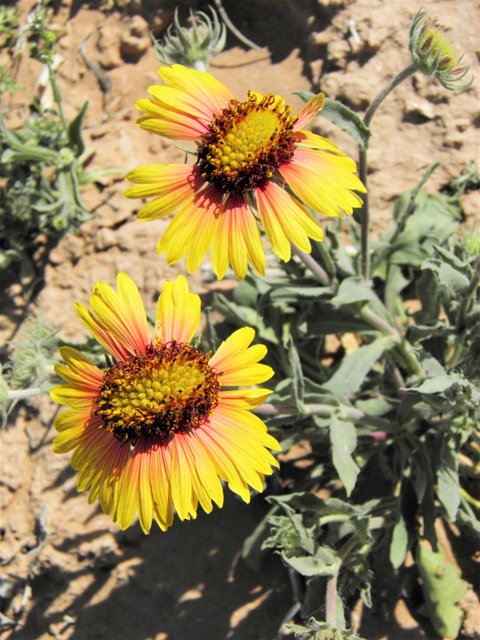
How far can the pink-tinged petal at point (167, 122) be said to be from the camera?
2049mm

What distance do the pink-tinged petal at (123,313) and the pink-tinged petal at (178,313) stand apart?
0.09 metres

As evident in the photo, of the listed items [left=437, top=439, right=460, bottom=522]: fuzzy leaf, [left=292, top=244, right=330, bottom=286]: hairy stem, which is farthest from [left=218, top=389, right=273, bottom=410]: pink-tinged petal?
[left=437, top=439, right=460, bottom=522]: fuzzy leaf

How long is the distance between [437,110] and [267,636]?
3.59 metres

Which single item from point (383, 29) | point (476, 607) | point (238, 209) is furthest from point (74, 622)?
point (383, 29)

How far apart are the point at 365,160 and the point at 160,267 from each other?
6.02 feet

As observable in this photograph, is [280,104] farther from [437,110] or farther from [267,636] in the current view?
[267,636]

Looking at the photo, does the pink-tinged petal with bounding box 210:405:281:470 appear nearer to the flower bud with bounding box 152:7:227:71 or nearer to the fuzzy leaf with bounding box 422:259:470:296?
the fuzzy leaf with bounding box 422:259:470:296

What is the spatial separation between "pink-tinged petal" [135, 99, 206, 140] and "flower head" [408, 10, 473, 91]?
879 millimetres

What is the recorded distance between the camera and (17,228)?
13.6ft

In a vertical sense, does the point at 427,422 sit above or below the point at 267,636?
above

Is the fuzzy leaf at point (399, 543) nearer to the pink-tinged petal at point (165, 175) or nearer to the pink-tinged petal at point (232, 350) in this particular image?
the pink-tinged petal at point (232, 350)

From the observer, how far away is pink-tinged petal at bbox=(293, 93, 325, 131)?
204 cm

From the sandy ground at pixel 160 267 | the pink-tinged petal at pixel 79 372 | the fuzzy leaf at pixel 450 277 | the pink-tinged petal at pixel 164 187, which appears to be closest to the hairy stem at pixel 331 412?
the pink-tinged petal at pixel 79 372

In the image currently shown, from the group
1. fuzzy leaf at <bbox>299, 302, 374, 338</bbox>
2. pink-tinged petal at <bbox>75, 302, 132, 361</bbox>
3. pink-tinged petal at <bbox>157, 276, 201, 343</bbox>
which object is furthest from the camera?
fuzzy leaf at <bbox>299, 302, 374, 338</bbox>
